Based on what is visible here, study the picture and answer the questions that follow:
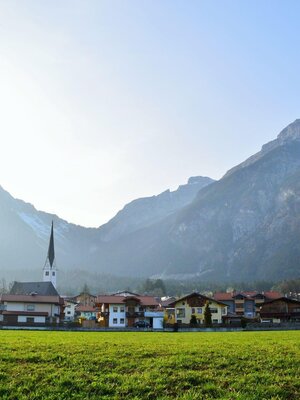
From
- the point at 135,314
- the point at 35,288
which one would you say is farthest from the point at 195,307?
the point at 35,288

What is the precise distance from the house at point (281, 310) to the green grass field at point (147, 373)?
87445 mm

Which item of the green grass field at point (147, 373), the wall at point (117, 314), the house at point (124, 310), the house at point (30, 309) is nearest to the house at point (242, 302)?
the house at point (124, 310)

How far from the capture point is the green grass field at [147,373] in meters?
15.4

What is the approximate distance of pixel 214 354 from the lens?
2056 cm

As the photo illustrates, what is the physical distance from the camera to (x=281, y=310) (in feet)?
350

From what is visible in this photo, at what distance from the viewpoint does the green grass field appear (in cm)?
1544

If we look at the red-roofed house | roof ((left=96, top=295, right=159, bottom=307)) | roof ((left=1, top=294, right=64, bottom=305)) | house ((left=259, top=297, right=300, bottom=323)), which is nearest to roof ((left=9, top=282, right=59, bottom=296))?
roof ((left=1, top=294, right=64, bottom=305))

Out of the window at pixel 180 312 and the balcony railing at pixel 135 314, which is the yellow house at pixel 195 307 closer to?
the window at pixel 180 312

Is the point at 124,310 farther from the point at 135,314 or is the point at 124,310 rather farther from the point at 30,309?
the point at 30,309

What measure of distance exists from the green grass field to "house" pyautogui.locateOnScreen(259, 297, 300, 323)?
87.4 meters

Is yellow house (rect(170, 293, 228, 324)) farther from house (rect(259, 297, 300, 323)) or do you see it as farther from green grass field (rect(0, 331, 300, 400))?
green grass field (rect(0, 331, 300, 400))

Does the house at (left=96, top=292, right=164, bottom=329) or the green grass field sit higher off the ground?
the house at (left=96, top=292, right=164, bottom=329)

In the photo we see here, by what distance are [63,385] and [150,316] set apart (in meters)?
80.4

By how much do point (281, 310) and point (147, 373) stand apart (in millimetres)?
95382
